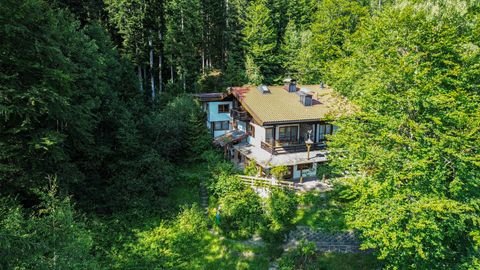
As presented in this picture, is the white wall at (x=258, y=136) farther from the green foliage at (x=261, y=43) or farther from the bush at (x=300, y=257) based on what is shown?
the green foliage at (x=261, y=43)

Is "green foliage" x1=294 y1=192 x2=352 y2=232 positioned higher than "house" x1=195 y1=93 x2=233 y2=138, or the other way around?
"house" x1=195 y1=93 x2=233 y2=138

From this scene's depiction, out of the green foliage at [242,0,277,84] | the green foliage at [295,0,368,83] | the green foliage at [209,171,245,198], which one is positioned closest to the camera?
the green foliage at [209,171,245,198]

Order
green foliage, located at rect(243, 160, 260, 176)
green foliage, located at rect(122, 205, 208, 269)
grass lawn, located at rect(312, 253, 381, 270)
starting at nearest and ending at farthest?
green foliage, located at rect(122, 205, 208, 269) < grass lawn, located at rect(312, 253, 381, 270) < green foliage, located at rect(243, 160, 260, 176)

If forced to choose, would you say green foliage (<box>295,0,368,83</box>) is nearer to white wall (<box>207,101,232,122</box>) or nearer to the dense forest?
white wall (<box>207,101,232,122</box>)

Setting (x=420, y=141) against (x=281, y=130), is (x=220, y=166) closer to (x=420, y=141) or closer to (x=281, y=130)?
(x=281, y=130)

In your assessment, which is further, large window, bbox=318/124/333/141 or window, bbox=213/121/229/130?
window, bbox=213/121/229/130

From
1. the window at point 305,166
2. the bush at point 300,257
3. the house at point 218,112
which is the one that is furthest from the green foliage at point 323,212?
the house at point 218,112

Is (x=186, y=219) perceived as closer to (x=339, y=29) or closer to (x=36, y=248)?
(x=36, y=248)

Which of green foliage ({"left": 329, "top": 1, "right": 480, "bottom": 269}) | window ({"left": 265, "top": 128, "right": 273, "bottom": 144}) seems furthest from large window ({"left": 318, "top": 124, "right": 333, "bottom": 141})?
green foliage ({"left": 329, "top": 1, "right": 480, "bottom": 269})
